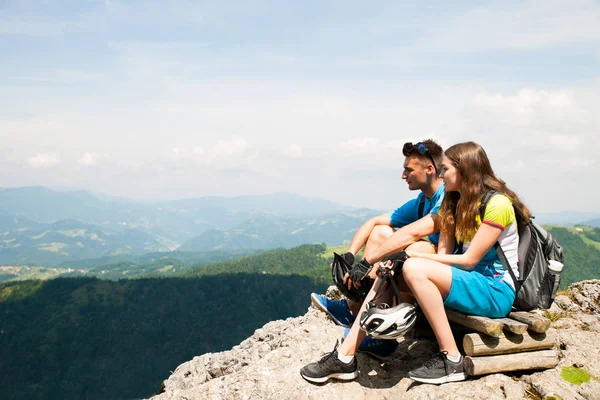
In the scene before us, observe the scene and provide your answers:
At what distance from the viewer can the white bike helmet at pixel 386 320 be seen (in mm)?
5051

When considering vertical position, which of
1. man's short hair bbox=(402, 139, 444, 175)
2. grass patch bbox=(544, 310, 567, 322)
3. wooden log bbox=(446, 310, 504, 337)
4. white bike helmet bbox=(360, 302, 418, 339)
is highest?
man's short hair bbox=(402, 139, 444, 175)

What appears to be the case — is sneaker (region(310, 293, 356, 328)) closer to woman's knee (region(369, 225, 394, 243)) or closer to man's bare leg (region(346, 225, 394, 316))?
man's bare leg (region(346, 225, 394, 316))

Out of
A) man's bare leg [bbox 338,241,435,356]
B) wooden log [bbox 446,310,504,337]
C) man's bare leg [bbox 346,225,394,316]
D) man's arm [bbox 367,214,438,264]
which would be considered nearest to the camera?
wooden log [bbox 446,310,504,337]

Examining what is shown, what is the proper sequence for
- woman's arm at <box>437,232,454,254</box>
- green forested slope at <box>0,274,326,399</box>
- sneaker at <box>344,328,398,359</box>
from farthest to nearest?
green forested slope at <box>0,274,326,399</box> < sneaker at <box>344,328,398,359</box> < woman's arm at <box>437,232,454,254</box>

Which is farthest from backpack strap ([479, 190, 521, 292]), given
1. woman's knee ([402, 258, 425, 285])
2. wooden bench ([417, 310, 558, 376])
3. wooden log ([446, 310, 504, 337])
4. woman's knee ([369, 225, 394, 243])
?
woman's knee ([369, 225, 394, 243])

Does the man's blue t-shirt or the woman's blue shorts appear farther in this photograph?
the man's blue t-shirt

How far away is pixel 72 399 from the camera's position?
5468 inches

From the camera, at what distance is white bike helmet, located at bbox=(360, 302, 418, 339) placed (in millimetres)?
5051

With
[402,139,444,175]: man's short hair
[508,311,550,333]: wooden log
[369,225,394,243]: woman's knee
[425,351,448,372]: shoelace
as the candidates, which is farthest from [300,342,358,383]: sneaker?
[402,139,444,175]: man's short hair

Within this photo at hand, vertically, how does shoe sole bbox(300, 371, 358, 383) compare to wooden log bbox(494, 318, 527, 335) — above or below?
below

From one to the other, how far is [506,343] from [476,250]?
1.37 m

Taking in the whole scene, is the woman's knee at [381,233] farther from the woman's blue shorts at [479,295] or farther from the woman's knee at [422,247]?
the woman's blue shorts at [479,295]

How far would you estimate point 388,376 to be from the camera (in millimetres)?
5879

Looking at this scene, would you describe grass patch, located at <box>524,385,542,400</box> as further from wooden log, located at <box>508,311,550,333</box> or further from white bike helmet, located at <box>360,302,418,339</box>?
white bike helmet, located at <box>360,302,418,339</box>
